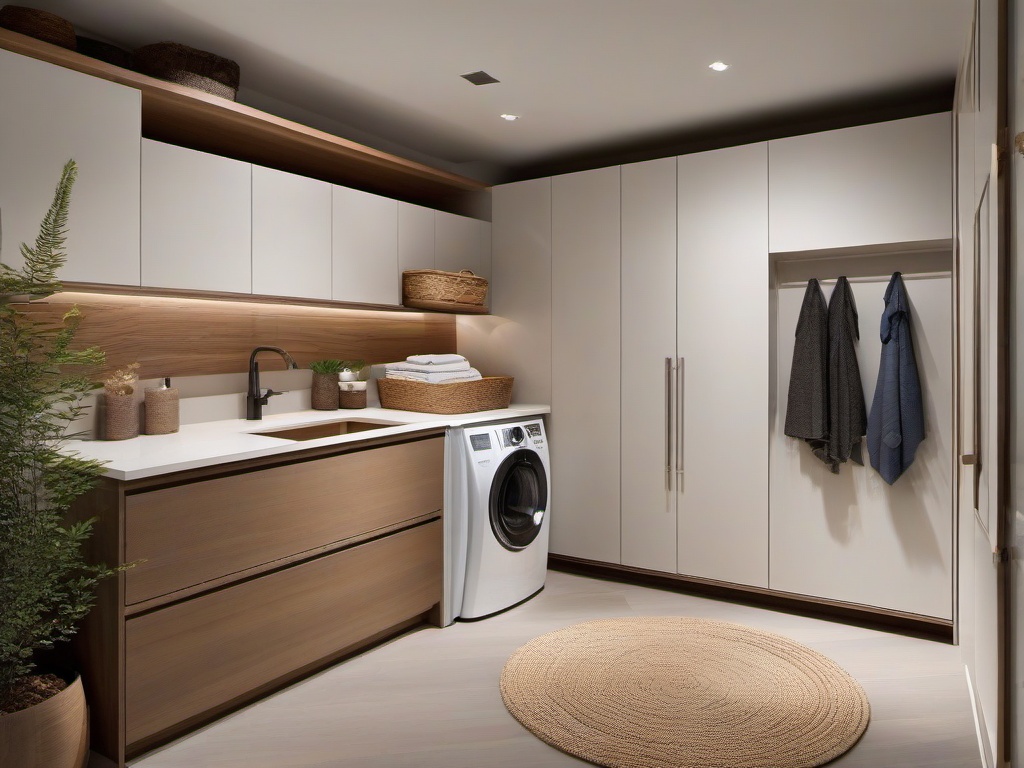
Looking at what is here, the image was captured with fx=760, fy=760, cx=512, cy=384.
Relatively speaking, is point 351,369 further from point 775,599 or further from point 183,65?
point 775,599

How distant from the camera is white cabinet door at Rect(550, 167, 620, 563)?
391 centimetres

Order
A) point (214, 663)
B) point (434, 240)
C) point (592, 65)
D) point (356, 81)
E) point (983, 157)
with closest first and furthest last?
point (983, 157) < point (214, 663) < point (592, 65) < point (356, 81) < point (434, 240)

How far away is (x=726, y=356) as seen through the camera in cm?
359

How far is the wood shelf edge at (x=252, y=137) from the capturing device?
243 cm

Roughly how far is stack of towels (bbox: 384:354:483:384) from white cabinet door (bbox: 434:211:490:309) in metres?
0.52

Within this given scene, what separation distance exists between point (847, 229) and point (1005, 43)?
1774 mm

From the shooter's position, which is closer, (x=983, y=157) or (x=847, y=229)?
(x=983, y=157)

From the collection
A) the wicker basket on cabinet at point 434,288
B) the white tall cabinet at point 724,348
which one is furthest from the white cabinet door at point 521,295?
the wicker basket on cabinet at point 434,288

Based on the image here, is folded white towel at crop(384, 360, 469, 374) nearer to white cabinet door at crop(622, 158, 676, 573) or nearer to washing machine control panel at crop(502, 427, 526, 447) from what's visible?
washing machine control panel at crop(502, 427, 526, 447)

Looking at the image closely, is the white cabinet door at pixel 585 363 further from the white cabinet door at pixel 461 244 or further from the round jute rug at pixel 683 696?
the round jute rug at pixel 683 696

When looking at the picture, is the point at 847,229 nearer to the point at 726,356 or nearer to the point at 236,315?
the point at 726,356

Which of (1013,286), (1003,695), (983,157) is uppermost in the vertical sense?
(983,157)

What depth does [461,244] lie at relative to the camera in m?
4.13

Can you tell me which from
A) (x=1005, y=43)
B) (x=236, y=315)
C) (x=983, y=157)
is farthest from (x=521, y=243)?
(x=1005, y=43)
